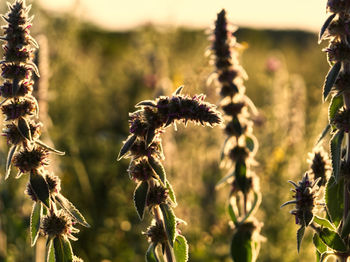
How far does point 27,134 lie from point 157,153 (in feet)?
1.23

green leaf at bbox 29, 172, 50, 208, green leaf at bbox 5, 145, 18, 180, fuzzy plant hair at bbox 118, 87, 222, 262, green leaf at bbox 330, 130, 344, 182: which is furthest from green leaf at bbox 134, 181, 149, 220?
green leaf at bbox 330, 130, 344, 182

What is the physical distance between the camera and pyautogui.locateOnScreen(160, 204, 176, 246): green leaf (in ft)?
4.61

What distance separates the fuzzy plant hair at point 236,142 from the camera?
6.63 ft

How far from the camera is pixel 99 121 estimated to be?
7363 millimetres

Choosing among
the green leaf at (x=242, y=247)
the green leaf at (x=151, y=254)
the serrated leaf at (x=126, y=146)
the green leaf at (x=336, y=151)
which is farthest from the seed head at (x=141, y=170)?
the green leaf at (x=242, y=247)

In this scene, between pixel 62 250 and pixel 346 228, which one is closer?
pixel 62 250

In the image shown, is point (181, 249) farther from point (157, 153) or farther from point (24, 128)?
point (24, 128)

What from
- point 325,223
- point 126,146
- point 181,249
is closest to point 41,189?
point 126,146

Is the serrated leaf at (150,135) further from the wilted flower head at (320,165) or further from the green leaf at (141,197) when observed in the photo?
the wilted flower head at (320,165)

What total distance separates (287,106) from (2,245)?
265 centimetres

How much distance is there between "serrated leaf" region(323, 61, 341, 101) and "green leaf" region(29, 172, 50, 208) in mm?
871

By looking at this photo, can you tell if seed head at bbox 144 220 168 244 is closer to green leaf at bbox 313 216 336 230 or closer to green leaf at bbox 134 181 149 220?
green leaf at bbox 134 181 149 220

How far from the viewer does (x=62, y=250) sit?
1.46 m

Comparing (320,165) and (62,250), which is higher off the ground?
(320,165)
